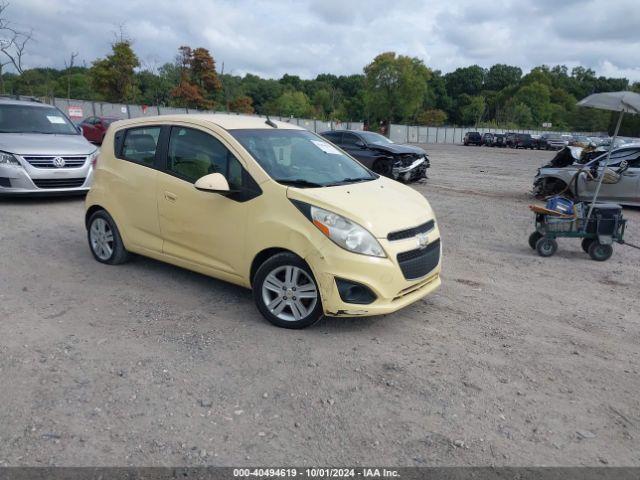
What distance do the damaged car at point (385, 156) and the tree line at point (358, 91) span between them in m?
5.94

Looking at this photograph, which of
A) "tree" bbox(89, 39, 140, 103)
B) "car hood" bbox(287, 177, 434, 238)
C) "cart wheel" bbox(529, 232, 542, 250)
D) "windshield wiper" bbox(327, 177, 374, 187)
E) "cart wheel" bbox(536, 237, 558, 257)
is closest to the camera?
"car hood" bbox(287, 177, 434, 238)

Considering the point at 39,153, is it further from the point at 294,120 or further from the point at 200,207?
the point at 294,120

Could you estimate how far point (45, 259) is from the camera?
631 cm

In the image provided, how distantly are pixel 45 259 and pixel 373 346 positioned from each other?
4357mm

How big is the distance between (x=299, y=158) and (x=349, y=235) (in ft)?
4.29

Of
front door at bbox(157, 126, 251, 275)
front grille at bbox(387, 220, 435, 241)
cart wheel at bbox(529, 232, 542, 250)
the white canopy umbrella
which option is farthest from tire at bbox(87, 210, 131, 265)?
the white canopy umbrella

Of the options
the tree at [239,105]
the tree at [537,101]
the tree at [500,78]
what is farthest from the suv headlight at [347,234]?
the tree at [500,78]

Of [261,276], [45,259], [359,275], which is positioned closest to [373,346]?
[359,275]

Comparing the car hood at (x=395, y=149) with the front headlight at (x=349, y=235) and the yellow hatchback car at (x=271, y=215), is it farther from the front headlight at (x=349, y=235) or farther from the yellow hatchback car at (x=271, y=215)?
the front headlight at (x=349, y=235)

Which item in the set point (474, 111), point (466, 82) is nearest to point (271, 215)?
point (474, 111)

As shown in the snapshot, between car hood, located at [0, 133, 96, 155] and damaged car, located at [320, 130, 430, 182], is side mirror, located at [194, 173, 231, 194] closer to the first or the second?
car hood, located at [0, 133, 96, 155]

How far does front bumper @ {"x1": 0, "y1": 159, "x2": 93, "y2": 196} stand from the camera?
9.17 m

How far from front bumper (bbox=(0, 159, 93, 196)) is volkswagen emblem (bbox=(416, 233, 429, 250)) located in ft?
21.9

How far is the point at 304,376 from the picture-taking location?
362 cm
